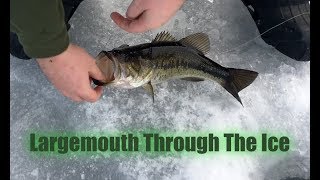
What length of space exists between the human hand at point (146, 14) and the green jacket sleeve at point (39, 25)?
18.1 inches

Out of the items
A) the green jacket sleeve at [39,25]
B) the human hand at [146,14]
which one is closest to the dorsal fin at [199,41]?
the human hand at [146,14]

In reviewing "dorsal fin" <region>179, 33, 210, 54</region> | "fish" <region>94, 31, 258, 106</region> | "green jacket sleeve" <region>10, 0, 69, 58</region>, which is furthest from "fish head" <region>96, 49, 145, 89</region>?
"dorsal fin" <region>179, 33, 210, 54</region>

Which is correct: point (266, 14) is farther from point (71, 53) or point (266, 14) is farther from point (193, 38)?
point (71, 53)

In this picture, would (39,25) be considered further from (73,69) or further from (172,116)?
(172,116)

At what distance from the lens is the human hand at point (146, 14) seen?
171cm

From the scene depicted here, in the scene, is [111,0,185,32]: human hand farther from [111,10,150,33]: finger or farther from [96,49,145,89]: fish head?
[96,49,145,89]: fish head

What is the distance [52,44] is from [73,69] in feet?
0.51

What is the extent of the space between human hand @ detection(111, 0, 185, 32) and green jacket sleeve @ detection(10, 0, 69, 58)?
1.50ft

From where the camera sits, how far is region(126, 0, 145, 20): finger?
1732 mm

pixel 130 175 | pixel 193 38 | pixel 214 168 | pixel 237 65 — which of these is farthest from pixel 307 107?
pixel 130 175

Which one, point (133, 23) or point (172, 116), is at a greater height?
point (133, 23)

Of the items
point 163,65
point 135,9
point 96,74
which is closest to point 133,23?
point 135,9

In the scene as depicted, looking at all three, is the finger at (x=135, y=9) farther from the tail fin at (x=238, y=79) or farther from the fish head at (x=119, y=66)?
the tail fin at (x=238, y=79)

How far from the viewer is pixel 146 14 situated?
1720 mm
